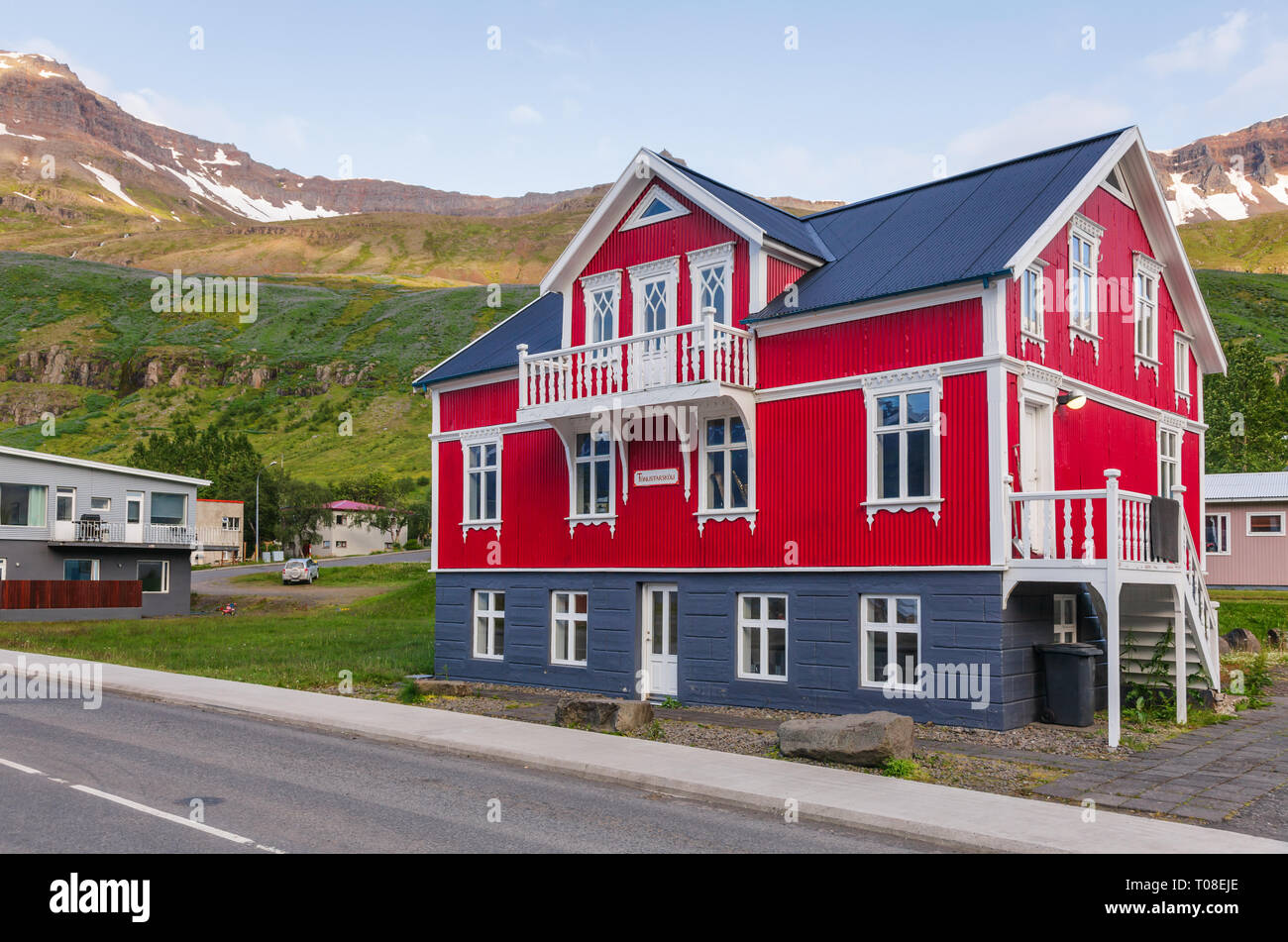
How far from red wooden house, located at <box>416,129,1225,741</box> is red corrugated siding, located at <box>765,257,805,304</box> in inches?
1.9

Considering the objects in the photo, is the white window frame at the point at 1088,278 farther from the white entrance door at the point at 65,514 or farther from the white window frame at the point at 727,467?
the white entrance door at the point at 65,514

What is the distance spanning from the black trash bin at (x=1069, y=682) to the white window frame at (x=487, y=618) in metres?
11.6

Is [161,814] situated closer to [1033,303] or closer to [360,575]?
[1033,303]

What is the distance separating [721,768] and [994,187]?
482 inches

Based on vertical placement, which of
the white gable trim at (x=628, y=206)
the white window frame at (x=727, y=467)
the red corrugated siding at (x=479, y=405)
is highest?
the white gable trim at (x=628, y=206)

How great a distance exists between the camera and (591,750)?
545 inches

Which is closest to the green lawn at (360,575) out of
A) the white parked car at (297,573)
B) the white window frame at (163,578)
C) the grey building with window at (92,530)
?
the white parked car at (297,573)

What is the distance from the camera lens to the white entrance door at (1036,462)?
16.6 m

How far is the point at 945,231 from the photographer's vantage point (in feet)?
61.2

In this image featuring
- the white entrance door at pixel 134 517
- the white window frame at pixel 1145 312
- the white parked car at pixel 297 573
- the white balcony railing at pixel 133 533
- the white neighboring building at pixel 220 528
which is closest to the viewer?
the white window frame at pixel 1145 312

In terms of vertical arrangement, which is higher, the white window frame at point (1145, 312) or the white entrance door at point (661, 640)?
the white window frame at point (1145, 312)

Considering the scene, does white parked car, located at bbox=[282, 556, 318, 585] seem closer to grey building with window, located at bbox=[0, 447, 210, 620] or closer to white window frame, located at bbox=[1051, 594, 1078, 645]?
grey building with window, located at bbox=[0, 447, 210, 620]

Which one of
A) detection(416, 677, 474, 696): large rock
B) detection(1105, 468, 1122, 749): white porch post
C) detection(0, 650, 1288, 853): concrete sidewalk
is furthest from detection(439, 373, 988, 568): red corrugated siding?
detection(0, 650, 1288, 853): concrete sidewalk

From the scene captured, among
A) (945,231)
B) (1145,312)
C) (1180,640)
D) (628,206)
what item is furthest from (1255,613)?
(628,206)
